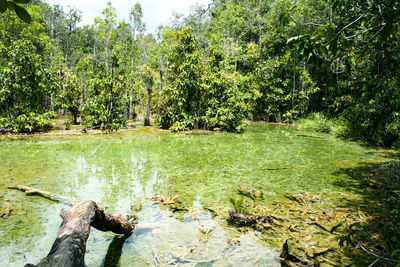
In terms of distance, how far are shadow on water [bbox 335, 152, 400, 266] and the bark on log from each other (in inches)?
97.6

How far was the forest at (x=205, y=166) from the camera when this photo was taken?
8.52 ft

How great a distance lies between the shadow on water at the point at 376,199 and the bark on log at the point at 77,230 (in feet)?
8.13

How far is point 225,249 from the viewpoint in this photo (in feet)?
9.30

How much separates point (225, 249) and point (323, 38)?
2332mm

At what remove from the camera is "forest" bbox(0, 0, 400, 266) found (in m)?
2.60

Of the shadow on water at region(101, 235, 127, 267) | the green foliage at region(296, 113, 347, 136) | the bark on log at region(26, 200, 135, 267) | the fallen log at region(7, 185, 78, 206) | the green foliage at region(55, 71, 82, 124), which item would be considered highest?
the green foliage at region(55, 71, 82, 124)

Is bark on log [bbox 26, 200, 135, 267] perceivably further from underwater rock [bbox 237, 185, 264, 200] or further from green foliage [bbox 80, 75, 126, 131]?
green foliage [bbox 80, 75, 126, 131]

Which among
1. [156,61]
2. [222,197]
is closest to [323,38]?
[222,197]

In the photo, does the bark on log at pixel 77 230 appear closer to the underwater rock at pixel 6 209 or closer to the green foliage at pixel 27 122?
the underwater rock at pixel 6 209

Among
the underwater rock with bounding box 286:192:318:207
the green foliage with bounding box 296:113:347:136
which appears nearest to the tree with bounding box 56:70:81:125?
the underwater rock with bounding box 286:192:318:207

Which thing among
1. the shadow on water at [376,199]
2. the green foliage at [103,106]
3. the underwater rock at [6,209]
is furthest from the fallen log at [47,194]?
the green foliage at [103,106]

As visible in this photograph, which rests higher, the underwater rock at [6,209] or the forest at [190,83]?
the forest at [190,83]

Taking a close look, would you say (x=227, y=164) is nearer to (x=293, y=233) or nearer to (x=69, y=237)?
(x=293, y=233)

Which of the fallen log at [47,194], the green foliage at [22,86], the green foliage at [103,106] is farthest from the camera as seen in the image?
the green foliage at [103,106]
